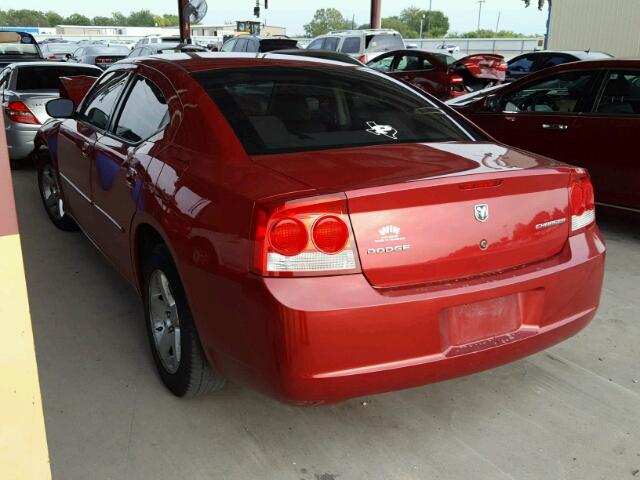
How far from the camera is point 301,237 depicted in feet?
7.12

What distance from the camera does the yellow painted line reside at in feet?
4.82

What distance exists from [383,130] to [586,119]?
123 inches

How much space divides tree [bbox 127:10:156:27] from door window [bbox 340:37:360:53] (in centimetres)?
12758

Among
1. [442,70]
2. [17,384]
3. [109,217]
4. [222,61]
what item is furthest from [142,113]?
[442,70]

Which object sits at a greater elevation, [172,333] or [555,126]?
[555,126]

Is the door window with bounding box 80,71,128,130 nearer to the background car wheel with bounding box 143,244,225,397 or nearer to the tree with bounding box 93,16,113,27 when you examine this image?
the background car wheel with bounding box 143,244,225,397

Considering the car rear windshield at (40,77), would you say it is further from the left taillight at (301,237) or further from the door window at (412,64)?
the door window at (412,64)

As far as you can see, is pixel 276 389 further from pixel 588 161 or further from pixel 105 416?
pixel 588 161

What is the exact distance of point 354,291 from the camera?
217 centimetres

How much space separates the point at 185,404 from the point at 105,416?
35 cm

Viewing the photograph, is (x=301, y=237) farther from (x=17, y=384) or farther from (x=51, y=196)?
(x=51, y=196)

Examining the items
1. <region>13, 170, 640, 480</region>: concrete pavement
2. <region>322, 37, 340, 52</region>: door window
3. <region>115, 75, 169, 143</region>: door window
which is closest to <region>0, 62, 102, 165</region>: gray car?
<region>115, 75, 169, 143</region>: door window

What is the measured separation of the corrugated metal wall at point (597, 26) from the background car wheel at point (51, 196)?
22.5 m

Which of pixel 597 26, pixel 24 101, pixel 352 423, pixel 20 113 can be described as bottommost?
pixel 352 423
